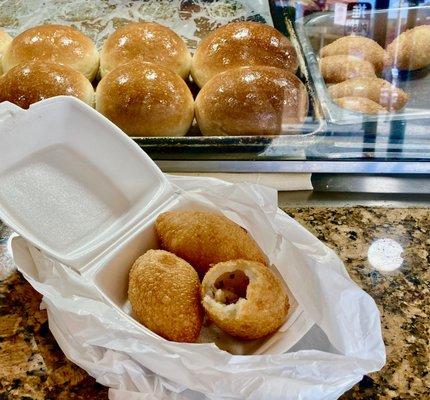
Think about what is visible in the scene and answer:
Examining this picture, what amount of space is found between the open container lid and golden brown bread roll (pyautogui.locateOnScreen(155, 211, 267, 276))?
0.08 metres

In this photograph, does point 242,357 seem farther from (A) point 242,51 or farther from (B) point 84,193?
(A) point 242,51

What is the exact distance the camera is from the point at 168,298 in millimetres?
788

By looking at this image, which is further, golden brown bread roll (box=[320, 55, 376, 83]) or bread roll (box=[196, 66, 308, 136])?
golden brown bread roll (box=[320, 55, 376, 83])

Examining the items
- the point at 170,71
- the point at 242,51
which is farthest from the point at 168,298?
the point at 242,51

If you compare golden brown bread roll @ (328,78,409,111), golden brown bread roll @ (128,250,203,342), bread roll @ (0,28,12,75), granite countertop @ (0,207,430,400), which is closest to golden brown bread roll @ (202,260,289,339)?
golden brown bread roll @ (128,250,203,342)

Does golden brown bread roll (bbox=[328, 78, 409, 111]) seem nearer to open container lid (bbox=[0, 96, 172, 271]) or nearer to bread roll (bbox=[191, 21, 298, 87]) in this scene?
bread roll (bbox=[191, 21, 298, 87])

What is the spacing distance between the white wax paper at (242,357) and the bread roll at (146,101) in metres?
0.46

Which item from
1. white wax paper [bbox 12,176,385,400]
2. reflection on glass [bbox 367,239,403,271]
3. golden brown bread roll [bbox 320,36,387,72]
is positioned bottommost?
reflection on glass [bbox 367,239,403,271]

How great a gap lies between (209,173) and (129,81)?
31 cm

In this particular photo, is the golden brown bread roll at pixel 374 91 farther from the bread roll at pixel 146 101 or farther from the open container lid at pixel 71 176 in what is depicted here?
the open container lid at pixel 71 176

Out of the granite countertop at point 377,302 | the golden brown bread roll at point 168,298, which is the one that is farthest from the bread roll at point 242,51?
the golden brown bread roll at point 168,298

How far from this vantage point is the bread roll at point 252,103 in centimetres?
129

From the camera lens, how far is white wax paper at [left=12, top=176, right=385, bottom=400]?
710mm

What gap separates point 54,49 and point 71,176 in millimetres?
625
